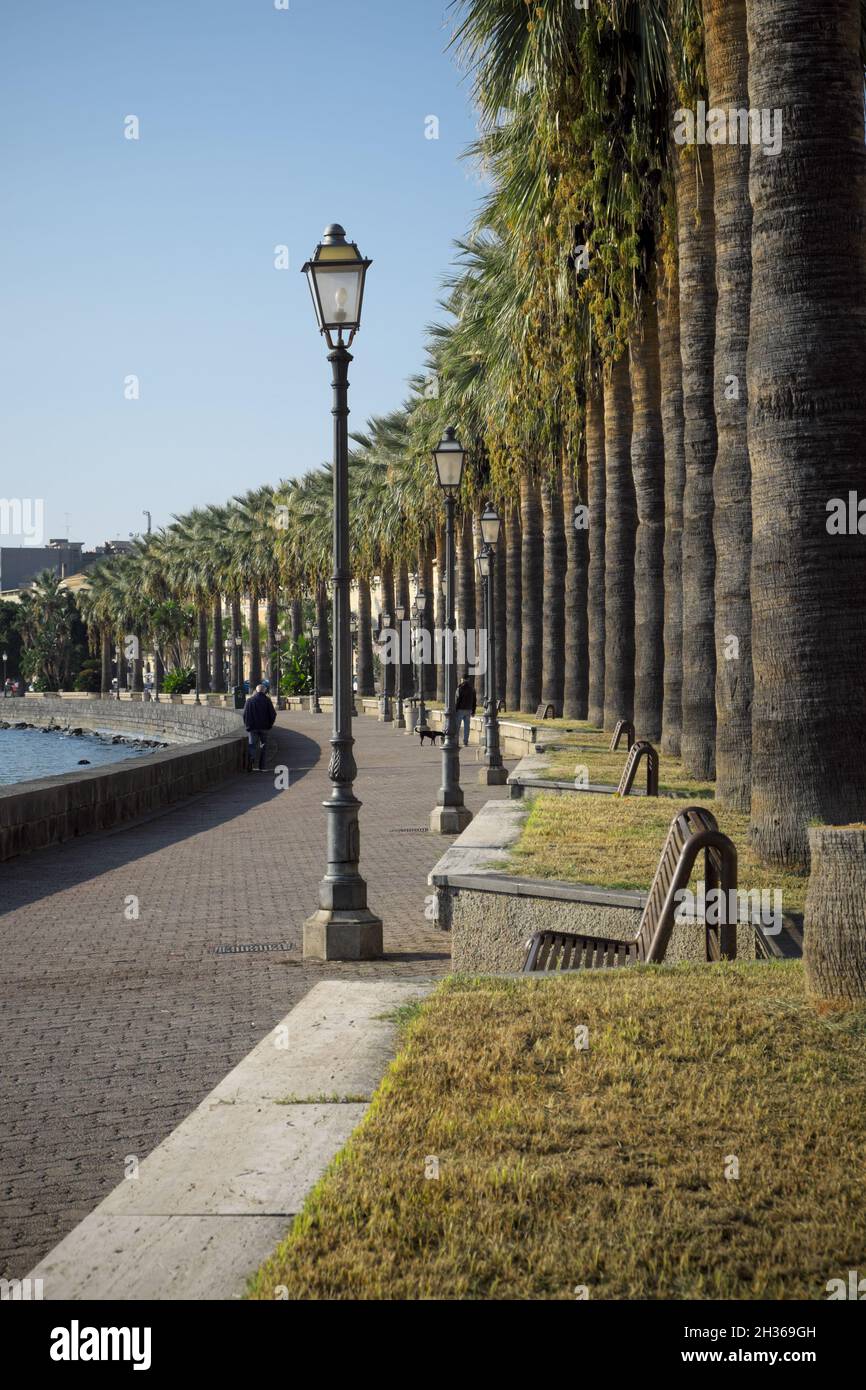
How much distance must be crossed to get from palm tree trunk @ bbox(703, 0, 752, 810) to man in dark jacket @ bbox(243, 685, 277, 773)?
19727 mm

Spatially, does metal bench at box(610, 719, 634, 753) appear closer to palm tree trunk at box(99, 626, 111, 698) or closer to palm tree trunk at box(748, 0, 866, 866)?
palm tree trunk at box(748, 0, 866, 866)

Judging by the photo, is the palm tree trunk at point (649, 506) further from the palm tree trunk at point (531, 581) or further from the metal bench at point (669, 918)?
the palm tree trunk at point (531, 581)

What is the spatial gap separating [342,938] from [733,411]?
6161 mm

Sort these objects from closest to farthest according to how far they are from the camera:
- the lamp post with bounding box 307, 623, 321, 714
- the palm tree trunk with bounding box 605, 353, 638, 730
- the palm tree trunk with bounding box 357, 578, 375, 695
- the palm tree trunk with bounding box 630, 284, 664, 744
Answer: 1. the palm tree trunk with bounding box 630, 284, 664, 744
2. the palm tree trunk with bounding box 605, 353, 638, 730
3. the palm tree trunk with bounding box 357, 578, 375, 695
4. the lamp post with bounding box 307, 623, 321, 714

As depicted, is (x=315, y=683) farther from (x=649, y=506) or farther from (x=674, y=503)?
(x=674, y=503)

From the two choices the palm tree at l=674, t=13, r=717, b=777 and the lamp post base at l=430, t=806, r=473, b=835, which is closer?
the palm tree at l=674, t=13, r=717, b=777

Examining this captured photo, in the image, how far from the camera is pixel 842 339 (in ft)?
33.7

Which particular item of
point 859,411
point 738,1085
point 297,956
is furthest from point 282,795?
point 738,1085

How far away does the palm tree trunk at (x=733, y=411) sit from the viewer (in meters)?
13.5

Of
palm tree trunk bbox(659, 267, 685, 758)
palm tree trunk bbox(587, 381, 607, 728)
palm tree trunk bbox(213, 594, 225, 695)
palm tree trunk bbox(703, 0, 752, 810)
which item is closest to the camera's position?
palm tree trunk bbox(703, 0, 752, 810)

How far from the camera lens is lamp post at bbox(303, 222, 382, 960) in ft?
36.8

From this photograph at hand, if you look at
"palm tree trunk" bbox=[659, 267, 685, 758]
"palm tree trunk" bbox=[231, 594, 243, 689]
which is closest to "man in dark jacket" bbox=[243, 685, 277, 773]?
"palm tree trunk" bbox=[659, 267, 685, 758]

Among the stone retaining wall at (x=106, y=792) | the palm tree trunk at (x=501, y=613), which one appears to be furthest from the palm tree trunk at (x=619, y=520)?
the palm tree trunk at (x=501, y=613)
